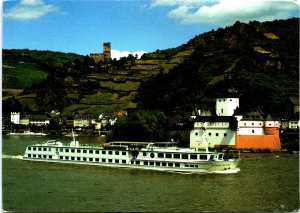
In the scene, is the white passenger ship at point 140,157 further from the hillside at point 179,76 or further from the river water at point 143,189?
the hillside at point 179,76

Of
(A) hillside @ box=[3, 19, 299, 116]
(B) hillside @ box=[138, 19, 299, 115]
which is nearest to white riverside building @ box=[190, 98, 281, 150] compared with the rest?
(B) hillside @ box=[138, 19, 299, 115]

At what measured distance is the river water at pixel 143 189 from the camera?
7.94m

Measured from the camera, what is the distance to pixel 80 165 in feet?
42.0

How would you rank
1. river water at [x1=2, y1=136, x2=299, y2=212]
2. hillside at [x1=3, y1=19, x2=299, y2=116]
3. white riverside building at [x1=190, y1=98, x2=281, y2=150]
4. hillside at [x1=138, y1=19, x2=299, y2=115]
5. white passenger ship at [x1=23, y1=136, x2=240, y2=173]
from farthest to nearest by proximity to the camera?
1. hillside at [x1=3, y1=19, x2=299, y2=116]
2. hillside at [x1=138, y1=19, x2=299, y2=115]
3. white riverside building at [x1=190, y1=98, x2=281, y2=150]
4. white passenger ship at [x1=23, y1=136, x2=240, y2=173]
5. river water at [x1=2, y1=136, x2=299, y2=212]

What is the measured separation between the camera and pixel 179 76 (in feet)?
111

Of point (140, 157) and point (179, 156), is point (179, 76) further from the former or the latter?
point (179, 156)

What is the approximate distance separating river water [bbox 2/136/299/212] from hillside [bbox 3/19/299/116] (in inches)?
446

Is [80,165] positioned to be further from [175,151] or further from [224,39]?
[224,39]

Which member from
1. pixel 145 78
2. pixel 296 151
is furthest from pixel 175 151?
pixel 145 78

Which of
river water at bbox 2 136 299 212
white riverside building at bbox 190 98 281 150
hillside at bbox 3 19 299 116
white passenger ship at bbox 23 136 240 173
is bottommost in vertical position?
river water at bbox 2 136 299 212

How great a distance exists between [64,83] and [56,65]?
2527 millimetres

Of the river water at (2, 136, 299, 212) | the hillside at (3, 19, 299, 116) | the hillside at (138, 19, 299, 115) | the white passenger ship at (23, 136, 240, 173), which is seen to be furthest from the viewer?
the hillside at (3, 19, 299, 116)

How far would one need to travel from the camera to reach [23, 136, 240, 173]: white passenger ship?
37.3 ft

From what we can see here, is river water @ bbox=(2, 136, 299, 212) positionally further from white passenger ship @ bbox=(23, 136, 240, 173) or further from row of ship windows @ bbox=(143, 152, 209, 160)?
row of ship windows @ bbox=(143, 152, 209, 160)
